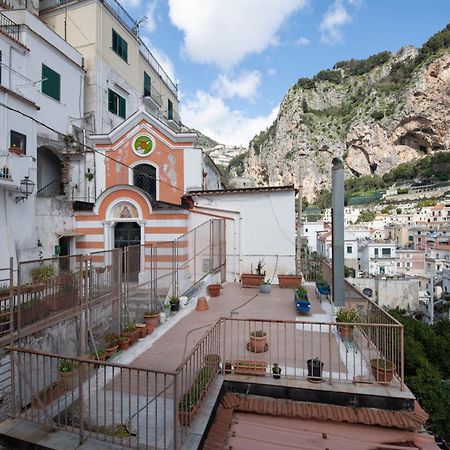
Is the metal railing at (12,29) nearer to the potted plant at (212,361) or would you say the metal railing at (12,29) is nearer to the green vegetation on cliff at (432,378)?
the potted plant at (212,361)

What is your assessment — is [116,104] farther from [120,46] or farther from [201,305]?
[201,305]

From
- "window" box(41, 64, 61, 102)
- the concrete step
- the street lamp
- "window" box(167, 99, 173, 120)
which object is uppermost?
"window" box(167, 99, 173, 120)

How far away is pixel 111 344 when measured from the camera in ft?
23.0

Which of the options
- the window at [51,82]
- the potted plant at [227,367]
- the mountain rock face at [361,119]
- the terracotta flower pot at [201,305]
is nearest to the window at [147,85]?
the window at [51,82]

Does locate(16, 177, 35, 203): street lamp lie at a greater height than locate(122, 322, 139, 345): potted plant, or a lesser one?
greater

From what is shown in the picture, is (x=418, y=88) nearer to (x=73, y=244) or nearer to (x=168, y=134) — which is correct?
(x=168, y=134)

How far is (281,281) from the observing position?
46.5ft

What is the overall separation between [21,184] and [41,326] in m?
8.77

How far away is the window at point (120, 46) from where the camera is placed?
65.2 feet

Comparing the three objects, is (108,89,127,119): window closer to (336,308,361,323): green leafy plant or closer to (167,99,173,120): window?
(167,99,173,120): window

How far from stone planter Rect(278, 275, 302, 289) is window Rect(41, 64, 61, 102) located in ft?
48.4

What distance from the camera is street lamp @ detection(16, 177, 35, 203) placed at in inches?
477

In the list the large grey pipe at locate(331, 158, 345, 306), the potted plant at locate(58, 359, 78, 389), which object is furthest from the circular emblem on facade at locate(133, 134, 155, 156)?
the potted plant at locate(58, 359, 78, 389)

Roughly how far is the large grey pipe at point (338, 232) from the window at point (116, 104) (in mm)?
16304
